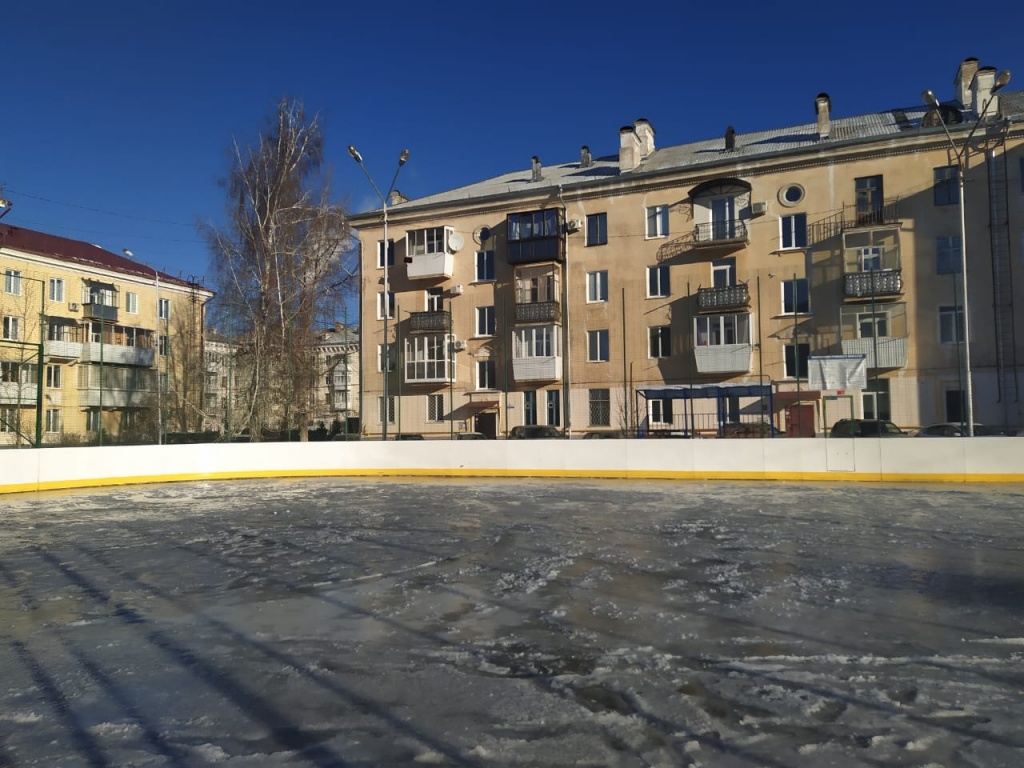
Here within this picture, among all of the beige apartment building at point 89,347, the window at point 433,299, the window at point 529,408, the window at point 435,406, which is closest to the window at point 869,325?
the window at point 529,408

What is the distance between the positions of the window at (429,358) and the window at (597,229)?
8566mm

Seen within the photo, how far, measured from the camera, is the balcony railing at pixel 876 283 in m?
29.2

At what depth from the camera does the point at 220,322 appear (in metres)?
29.1

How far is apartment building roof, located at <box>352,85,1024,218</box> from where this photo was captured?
31562 millimetres

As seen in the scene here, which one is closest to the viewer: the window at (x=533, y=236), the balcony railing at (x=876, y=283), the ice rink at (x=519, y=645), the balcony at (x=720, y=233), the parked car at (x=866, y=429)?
the ice rink at (x=519, y=645)

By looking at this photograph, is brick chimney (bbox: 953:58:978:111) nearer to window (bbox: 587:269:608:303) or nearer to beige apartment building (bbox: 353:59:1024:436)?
beige apartment building (bbox: 353:59:1024:436)

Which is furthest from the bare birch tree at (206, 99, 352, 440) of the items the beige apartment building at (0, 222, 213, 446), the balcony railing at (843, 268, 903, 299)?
the balcony railing at (843, 268, 903, 299)

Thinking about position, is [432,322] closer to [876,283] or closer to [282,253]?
[282,253]

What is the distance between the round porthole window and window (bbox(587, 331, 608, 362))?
967cm

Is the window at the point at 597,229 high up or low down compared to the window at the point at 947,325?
up

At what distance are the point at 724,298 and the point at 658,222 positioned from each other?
16.9ft

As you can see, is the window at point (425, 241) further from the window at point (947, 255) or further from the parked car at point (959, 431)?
the parked car at point (959, 431)

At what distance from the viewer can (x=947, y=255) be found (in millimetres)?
29266

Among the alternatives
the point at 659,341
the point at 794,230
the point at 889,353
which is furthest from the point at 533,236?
the point at 889,353
